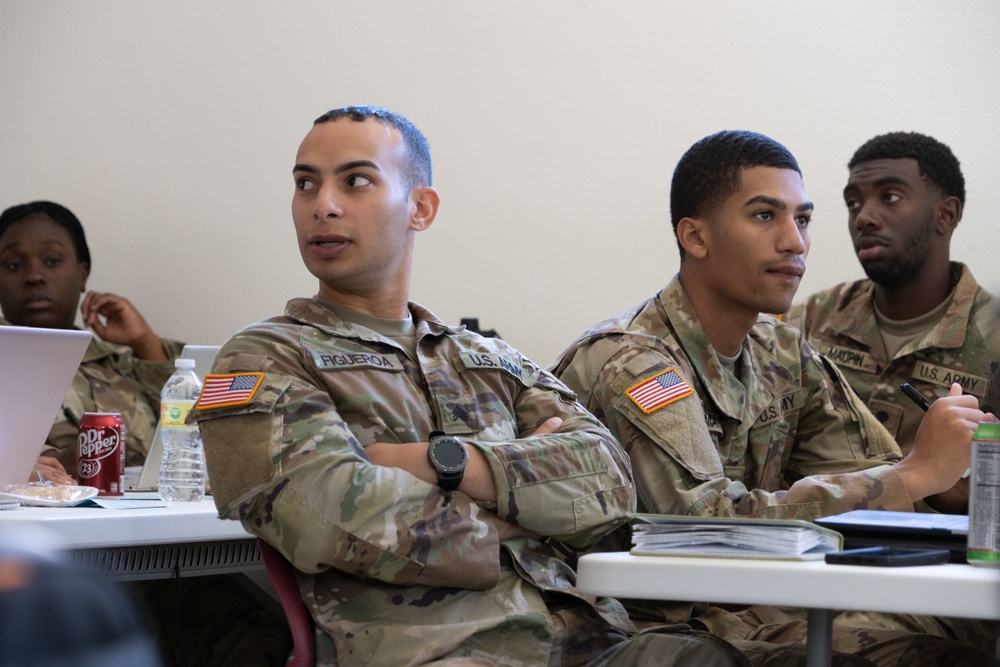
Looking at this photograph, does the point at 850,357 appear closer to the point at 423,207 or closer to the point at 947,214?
the point at 947,214

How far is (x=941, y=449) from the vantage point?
5.87ft

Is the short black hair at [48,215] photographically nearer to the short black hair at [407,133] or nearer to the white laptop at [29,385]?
the white laptop at [29,385]

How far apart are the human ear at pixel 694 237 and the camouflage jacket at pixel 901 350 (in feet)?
3.22

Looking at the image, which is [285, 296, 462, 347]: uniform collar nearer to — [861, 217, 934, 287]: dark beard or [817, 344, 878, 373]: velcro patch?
[817, 344, 878, 373]: velcro patch

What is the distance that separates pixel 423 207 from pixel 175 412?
27.5 inches

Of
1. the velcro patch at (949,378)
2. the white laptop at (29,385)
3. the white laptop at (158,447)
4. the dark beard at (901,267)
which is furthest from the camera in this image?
the dark beard at (901,267)

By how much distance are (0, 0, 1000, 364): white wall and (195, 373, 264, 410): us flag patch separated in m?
2.00

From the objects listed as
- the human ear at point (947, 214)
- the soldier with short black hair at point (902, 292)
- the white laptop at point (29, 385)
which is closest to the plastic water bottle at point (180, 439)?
the white laptop at point (29, 385)

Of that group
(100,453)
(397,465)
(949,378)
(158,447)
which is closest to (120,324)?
(158,447)

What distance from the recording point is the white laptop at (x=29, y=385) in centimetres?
177

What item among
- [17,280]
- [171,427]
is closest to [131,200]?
[17,280]

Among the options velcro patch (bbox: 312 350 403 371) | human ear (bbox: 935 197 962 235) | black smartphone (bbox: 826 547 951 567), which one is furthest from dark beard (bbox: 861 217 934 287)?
black smartphone (bbox: 826 547 951 567)

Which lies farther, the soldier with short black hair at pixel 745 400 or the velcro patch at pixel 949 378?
the velcro patch at pixel 949 378

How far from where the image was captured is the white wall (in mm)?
3473
